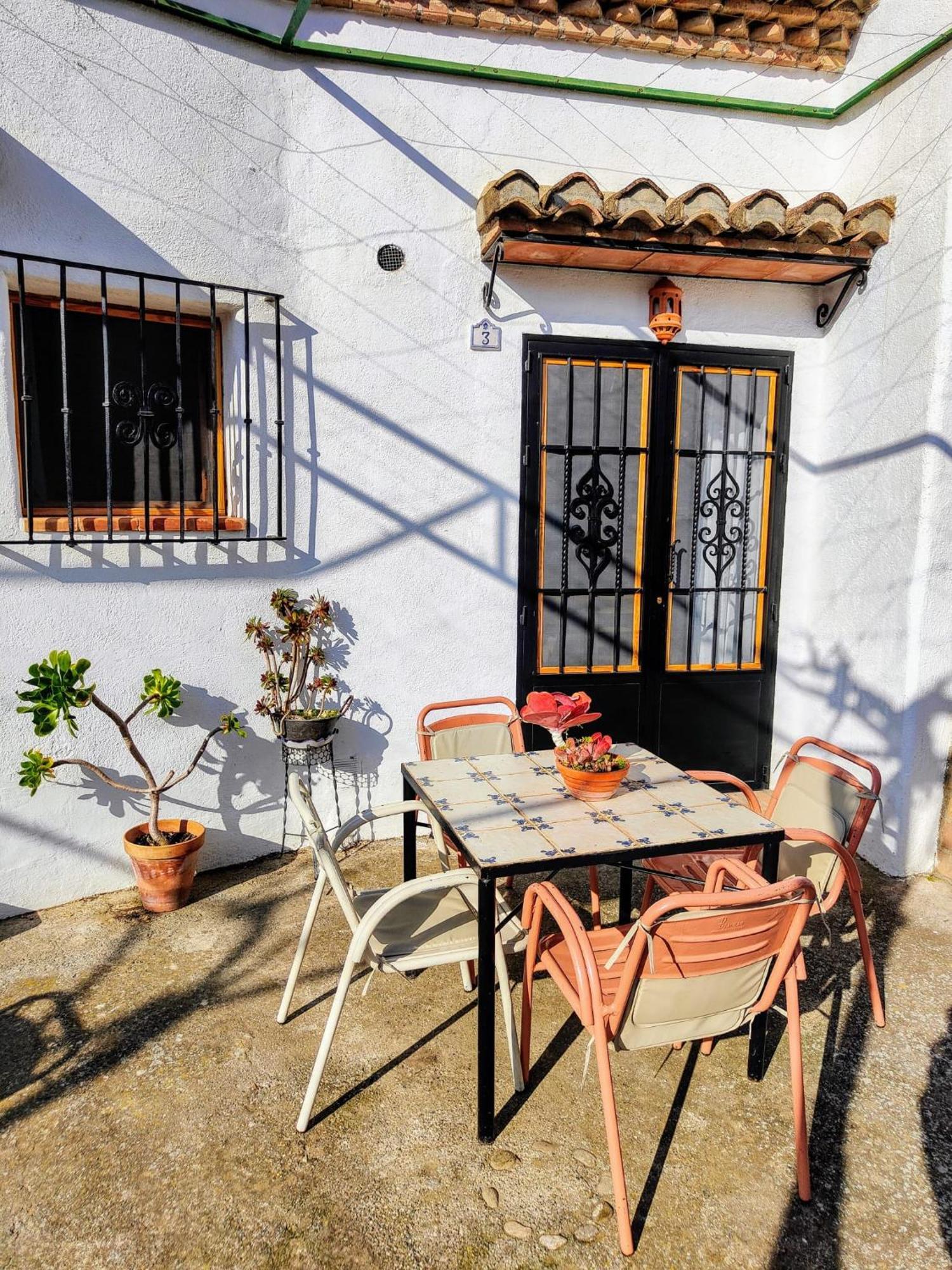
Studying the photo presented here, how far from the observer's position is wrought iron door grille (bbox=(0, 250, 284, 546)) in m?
3.56

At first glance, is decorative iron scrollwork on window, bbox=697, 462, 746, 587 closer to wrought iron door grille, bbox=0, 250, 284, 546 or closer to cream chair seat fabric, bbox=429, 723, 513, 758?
cream chair seat fabric, bbox=429, 723, 513, 758

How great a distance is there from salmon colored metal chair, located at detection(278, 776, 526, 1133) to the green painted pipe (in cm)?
328

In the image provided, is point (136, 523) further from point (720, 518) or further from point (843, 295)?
point (843, 295)

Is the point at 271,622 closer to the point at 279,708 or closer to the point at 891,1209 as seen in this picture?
the point at 279,708

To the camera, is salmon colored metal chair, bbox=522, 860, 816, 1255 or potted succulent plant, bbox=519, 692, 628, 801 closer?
salmon colored metal chair, bbox=522, 860, 816, 1255

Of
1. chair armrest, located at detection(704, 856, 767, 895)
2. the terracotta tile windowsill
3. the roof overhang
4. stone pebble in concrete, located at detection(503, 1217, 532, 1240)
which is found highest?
the roof overhang

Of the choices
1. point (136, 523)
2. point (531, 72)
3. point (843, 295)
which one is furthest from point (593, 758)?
point (531, 72)

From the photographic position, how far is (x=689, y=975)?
6.95ft

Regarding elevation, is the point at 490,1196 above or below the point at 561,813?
below

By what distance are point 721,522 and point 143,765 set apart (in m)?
3.27

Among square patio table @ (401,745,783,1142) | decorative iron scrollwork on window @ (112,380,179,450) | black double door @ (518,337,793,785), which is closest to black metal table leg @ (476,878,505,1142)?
square patio table @ (401,745,783,1142)

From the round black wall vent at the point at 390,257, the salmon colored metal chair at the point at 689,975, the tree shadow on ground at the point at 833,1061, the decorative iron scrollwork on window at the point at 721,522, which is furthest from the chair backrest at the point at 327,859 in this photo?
the decorative iron scrollwork on window at the point at 721,522

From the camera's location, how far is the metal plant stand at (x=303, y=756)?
400cm

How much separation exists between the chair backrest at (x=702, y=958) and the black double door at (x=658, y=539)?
2.56m
